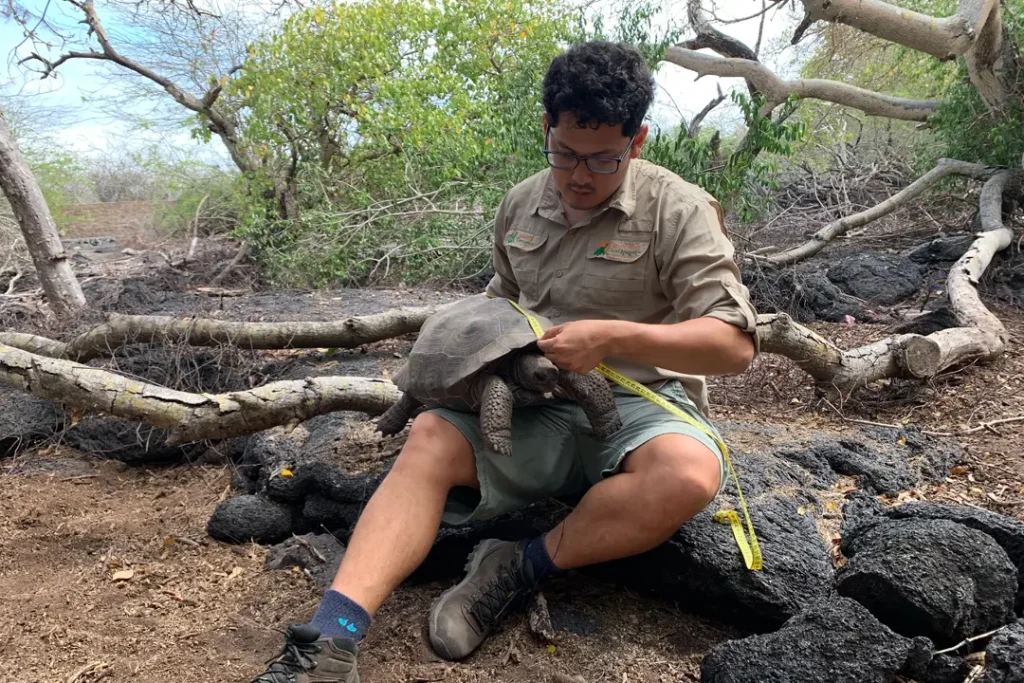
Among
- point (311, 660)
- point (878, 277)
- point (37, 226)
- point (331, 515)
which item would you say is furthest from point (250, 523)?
point (878, 277)

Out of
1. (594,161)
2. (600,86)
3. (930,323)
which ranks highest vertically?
(600,86)

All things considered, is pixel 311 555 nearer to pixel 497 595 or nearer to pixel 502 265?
pixel 497 595

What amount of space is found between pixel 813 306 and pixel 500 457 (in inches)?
198

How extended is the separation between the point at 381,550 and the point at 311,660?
31cm

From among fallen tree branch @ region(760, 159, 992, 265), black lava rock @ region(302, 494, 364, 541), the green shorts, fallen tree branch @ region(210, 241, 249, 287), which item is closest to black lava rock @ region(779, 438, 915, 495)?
the green shorts

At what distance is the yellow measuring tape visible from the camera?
82.4 inches

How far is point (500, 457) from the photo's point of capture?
2133mm

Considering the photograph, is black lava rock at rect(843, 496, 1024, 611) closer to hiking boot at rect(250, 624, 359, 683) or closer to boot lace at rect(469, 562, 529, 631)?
boot lace at rect(469, 562, 529, 631)

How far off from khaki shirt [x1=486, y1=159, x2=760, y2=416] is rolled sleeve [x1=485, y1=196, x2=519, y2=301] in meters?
0.06

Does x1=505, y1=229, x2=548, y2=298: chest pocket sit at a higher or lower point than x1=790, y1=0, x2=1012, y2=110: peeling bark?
lower

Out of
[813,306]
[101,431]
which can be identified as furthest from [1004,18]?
[101,431]

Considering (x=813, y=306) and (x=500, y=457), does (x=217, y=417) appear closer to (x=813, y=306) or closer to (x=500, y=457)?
(x=500, y=457)

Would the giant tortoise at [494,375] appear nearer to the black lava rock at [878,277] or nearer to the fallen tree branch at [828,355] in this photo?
the fallen tree branch at [828,355]

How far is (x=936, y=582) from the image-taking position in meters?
1.80
